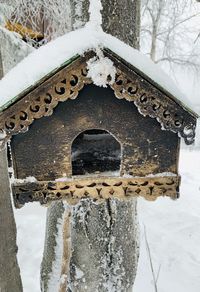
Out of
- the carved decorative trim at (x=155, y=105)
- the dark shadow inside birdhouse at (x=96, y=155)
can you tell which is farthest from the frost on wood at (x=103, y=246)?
the carved decorative trim at (x=155, y=105)

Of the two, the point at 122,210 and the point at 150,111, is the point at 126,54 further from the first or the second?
the point at 122,210

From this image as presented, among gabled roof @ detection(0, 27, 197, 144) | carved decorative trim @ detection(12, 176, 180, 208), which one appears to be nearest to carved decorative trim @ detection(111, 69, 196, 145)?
gabled roof @ detection(0, 27, 197, 144)

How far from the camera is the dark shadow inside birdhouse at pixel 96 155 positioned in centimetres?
164

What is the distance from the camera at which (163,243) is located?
501 centimetres

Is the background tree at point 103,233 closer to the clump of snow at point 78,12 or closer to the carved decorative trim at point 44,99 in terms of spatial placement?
the clump of snow at point 78,12

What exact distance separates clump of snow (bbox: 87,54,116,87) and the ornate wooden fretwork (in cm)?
2

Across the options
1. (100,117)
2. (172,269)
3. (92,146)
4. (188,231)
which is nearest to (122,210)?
(92,146)

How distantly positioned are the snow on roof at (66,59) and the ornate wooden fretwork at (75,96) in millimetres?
29

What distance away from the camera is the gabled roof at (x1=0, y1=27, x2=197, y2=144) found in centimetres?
123

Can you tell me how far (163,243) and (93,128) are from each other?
3945 millimetres

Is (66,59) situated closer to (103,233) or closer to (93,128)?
(93,128)

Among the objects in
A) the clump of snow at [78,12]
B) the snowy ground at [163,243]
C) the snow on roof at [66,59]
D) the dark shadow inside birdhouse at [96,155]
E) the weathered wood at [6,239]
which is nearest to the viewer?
the snow on roof at [66,59]

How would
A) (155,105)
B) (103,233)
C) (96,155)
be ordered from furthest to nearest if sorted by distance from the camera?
(103,233) < (96,155) < (155,105)

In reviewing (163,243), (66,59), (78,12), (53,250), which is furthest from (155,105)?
(163,243)
